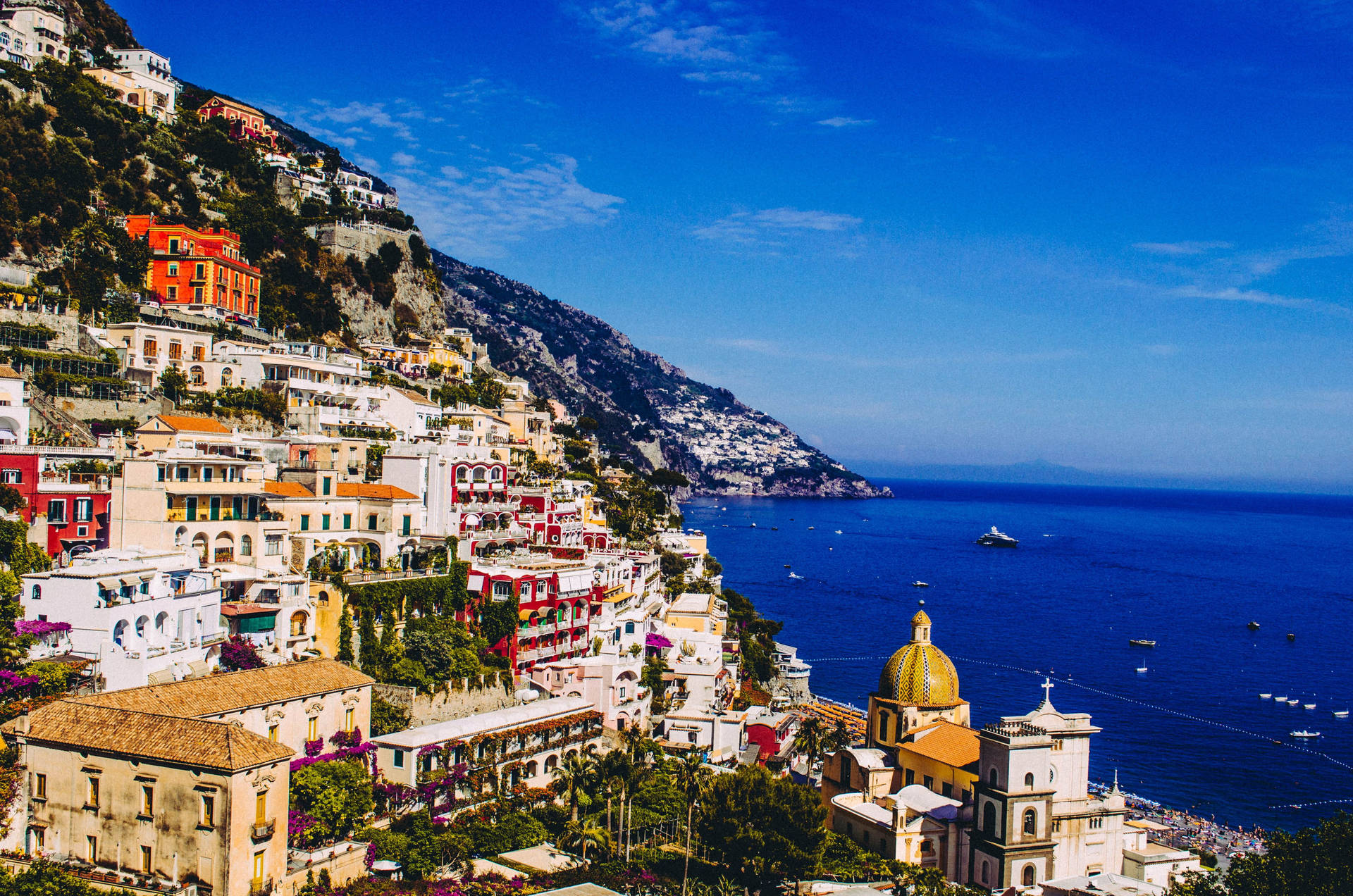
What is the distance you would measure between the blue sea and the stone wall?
35.8m

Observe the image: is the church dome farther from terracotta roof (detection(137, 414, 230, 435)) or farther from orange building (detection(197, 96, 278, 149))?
orange building (detection(197, 96, 278, 149))

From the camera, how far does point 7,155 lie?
57156 millimetres

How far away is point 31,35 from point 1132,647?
326ft

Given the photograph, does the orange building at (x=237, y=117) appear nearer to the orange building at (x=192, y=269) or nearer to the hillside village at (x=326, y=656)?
the hillside village at (x=326, y=656)

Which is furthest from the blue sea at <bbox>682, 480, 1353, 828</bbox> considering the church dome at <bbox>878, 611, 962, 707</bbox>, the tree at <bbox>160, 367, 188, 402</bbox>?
the tree at <bbox>160, 367, 188, 402</bbox>

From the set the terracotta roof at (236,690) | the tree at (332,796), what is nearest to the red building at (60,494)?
the terracotta roof at (236,690)

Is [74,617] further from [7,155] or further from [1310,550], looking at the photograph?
[1310,550]

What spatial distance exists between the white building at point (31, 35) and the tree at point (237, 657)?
51.7 m

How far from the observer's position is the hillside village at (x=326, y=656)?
2484cm

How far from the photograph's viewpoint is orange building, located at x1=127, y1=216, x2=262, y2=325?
5794 centimetres

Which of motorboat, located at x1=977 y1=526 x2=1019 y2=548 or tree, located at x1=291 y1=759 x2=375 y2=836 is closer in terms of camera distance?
tree, located at x1=291 y1=759 x2=375 y2=836

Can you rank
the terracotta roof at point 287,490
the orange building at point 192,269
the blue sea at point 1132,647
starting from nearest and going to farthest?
the terracotta roof at point 287,490 → the orange building at point 192,269 → the blue sea at point 1132,647

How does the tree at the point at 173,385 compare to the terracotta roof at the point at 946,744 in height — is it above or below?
above

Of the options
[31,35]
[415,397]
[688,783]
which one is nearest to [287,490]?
[688,783]
